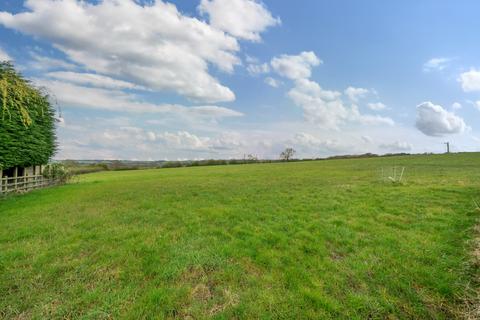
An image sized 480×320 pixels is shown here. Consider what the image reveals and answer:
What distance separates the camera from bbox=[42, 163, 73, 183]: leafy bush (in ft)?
76.8

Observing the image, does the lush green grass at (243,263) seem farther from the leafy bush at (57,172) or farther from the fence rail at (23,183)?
the leafy bush at (57,172)

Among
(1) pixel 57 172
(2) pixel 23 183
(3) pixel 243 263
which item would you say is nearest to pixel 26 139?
(2) pixel 23 183

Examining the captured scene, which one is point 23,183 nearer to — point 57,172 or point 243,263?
point 57,172

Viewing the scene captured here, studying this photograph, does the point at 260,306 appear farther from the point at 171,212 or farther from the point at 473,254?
the point at 171,212

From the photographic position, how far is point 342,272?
516 centimetres

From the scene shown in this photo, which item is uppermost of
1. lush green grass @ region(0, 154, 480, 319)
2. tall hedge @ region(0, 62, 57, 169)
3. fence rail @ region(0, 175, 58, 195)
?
tall hedge @ region(0, 62, 57, 169)

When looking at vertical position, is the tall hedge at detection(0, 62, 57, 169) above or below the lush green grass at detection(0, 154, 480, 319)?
above

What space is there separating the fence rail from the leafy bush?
452mm

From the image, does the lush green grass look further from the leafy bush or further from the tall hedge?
the leafy bush

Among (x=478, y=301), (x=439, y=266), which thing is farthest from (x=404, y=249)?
(x=478, y=301)

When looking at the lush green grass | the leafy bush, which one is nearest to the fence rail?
the leafy bush

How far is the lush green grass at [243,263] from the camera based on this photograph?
165 inches

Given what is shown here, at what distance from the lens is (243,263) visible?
219 inches

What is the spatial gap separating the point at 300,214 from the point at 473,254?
15.2 feet
